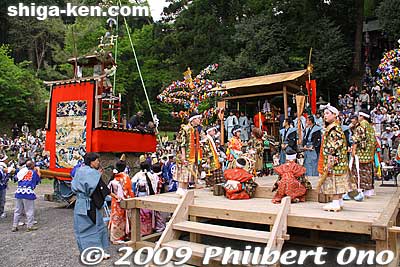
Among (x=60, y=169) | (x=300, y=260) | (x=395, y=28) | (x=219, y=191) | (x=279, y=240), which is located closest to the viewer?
(x=279, y=240)

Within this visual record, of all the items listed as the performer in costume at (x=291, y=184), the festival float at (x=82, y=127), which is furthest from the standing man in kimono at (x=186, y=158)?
the festival float at (x=82, y=127)

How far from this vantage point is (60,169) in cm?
1048

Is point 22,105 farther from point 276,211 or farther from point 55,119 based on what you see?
point 276,211

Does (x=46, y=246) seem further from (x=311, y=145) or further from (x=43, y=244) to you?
(x=311, y=145)

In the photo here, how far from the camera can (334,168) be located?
5246 mm

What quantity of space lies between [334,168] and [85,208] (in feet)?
12.0

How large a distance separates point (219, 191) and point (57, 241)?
10.9ft

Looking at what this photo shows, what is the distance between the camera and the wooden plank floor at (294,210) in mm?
4574

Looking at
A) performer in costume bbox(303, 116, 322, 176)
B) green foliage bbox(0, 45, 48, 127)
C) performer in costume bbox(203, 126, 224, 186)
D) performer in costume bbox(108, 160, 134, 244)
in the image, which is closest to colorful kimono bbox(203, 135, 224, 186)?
performer in costume bbox(203, 126, 224, 186)

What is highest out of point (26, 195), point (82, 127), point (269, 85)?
point (269, 85)

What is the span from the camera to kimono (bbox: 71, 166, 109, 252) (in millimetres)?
5328

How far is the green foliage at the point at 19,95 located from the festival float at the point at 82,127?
1840cm

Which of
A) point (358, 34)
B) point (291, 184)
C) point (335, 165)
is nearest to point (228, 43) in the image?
point (358, 34)

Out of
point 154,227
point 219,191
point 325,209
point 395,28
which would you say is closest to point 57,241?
point 154,227
